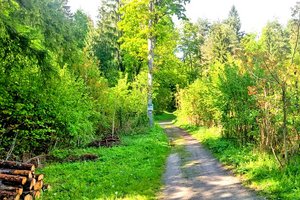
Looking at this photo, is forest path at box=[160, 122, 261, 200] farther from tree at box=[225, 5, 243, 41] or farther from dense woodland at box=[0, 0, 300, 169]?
tree at box=[225, 5, 243, 41]

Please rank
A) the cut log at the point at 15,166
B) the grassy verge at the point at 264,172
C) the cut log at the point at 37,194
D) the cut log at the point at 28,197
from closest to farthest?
the cut log at the point at 28,197
the cut log at the point at 37,194
the cut log at the point at 15,166
the grassy verge at the point at 264,172

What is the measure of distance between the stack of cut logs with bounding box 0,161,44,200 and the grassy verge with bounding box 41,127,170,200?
0.40 metres

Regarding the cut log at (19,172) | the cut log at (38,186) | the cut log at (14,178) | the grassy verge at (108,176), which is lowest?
the grassy verge at (108,176)

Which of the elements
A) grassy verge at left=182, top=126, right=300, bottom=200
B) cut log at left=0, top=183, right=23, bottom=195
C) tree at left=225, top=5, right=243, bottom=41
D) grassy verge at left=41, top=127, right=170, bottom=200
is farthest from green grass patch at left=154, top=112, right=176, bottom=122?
cut log at left=0, top=183, right=23, bottom=195

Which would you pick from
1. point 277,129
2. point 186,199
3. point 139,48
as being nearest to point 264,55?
point 277,129

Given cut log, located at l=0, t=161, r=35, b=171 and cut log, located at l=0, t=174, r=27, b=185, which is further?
cut log, located at l=0, t=161, r=35, b=171

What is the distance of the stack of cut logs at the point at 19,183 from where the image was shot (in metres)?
6.89

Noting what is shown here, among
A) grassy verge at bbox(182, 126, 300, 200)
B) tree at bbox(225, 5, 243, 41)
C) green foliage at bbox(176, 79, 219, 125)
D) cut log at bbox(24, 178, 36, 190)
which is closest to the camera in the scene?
cut log at bbox(24, 178, 36, 190)

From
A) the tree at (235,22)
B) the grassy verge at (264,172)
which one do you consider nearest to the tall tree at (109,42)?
the grassy verge at (264,172)

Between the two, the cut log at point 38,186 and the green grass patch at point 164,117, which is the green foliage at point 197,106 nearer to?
the green grass patch at point 164,117

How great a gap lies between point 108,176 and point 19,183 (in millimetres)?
3284

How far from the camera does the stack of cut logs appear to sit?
6893 millimetres

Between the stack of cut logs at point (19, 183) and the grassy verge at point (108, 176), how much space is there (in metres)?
0.40

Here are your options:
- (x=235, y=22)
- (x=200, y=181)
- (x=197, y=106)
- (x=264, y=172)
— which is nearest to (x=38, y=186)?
(x=200, y=181)
